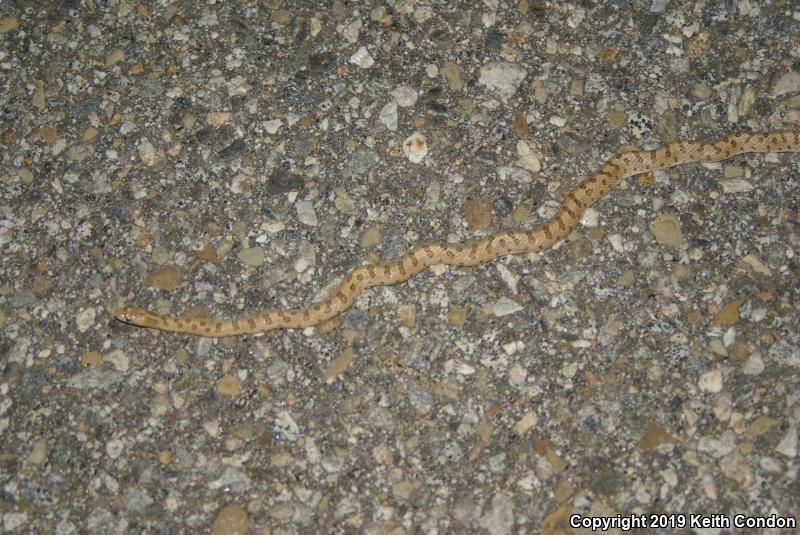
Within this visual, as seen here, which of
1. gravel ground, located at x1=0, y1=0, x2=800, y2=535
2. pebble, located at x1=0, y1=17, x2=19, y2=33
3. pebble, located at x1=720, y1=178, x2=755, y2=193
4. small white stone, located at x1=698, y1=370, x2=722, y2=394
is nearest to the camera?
gravel ground, located at x1=0, y1=0, x2=800, y2=535

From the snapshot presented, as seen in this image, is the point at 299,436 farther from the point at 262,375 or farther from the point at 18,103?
the point at 18,103

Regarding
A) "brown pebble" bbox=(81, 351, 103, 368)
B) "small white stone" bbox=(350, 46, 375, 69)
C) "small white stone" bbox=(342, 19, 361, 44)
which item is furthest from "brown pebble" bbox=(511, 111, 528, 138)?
"brown pebble" bbox=(81, 351, 103, 368)

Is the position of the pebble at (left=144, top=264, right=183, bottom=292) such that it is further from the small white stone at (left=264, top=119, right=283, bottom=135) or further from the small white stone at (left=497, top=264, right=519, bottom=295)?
the small white stone at (left=497, top=264, right=519, bottom=295)

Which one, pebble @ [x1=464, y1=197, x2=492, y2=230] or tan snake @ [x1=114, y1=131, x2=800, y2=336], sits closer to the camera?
tan snake @ [x1=114, y1=131, x2=800, y2=336]

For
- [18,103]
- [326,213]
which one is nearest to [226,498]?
[326,213]

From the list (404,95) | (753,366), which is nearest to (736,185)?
(753,366)

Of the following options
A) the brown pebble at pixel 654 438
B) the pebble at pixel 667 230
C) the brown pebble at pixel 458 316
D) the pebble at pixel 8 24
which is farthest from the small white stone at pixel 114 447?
the pebble at pixel 667 230
